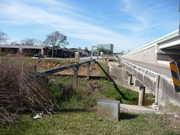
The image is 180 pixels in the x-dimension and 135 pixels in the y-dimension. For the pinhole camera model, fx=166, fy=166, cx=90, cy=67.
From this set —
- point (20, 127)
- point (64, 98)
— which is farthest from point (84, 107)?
point (20, 127)

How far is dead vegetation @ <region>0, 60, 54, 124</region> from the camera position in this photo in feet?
14.0

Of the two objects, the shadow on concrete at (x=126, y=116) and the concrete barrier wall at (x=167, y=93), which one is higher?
the concrete barrier wall at (x=167, y=93)

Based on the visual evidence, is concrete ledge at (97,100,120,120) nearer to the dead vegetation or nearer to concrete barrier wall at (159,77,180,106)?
the dead vegetation

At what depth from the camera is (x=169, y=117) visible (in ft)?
15.2

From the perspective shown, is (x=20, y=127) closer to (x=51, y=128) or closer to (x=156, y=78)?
(x=51, y=128)

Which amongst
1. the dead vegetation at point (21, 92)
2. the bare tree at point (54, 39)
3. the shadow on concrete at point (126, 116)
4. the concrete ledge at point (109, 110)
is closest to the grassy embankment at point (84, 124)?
the shadow on concrete at point (126, 116)

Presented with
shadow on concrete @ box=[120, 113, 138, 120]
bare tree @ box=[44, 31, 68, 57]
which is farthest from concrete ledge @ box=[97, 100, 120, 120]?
bare tree @ box=[44, 31, 68, 57]

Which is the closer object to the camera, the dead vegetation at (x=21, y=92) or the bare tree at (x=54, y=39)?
the dead vegetation at (x=21, y=92)

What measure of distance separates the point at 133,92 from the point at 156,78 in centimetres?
724

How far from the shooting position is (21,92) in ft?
14.9

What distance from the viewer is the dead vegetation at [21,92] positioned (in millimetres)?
4261

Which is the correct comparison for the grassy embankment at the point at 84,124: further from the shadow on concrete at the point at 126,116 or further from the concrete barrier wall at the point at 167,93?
the concrete barrier wall at the point at 167,93

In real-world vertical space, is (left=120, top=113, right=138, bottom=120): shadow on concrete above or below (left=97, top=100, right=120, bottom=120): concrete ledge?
below

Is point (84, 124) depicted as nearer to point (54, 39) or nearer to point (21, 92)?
point (21, 92)
